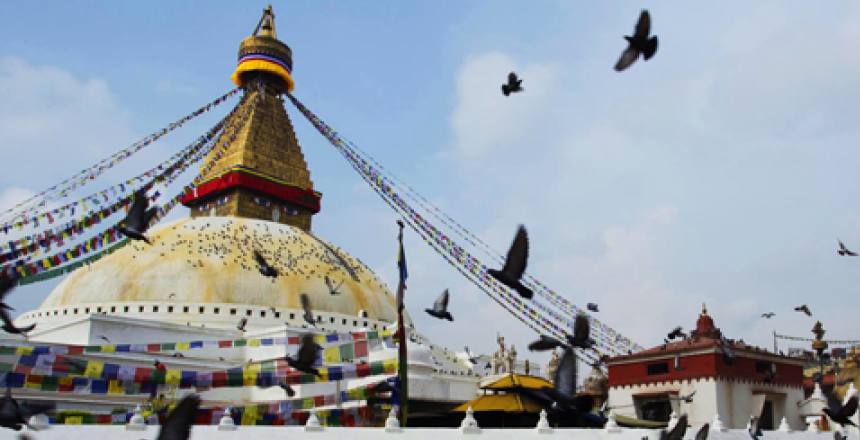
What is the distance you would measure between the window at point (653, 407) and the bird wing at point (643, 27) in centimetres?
1686

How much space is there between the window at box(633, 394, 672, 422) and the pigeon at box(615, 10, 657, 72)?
16717 mm

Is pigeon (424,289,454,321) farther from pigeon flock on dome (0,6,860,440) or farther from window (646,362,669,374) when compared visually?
window (646,362,669,374)

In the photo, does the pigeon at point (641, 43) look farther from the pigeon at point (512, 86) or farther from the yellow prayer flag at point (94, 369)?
the yellow prayer flag at point (94, 369)

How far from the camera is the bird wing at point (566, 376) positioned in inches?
457

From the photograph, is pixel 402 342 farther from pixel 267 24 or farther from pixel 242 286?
pixel 267 24

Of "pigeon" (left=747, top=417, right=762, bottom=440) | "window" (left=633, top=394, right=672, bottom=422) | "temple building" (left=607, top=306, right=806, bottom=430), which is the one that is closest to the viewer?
"pigeon" (left=747, top=417, right=762, bottom=440)

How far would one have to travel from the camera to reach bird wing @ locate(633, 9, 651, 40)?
849 centimetres

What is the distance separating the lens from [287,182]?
4188cm

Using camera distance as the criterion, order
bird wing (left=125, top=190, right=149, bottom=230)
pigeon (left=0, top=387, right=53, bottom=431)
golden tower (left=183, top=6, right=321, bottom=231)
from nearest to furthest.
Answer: pigeon (left=0, top=387, right=53, bottom=431), bird wing (left=125, top=190, right=149, bottom=230), golden tower (left=183, top=6, right=321, bottom=231)

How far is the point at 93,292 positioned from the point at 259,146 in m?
13.7

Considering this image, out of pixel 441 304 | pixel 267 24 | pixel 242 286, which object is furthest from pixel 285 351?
pixel 267 24

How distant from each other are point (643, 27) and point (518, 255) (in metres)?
3.08

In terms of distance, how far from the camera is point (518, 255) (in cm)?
989

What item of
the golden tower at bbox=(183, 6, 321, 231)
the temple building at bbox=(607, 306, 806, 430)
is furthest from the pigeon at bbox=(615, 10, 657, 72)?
the golden tower at bbox=(183, 6, 321, 231)
